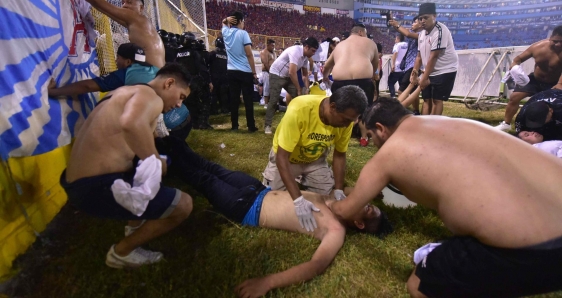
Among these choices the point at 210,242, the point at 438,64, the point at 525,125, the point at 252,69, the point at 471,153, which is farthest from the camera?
the point at 252,69

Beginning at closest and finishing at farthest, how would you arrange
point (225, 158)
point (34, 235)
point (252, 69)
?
point (34, 235), point (225, 158), point (252, 69)

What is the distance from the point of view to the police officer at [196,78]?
538 cm

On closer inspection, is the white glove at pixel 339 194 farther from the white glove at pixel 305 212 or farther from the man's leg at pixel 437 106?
the man's leg at pixel 437 106

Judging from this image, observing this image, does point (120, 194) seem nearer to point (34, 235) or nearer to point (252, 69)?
point (34, 235)

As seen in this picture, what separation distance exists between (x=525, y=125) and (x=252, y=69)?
422cm

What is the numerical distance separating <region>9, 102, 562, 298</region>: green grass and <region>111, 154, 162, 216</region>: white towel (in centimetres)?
55

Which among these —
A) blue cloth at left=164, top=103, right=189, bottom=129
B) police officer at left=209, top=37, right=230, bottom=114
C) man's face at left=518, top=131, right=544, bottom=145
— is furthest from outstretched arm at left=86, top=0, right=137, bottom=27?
man's face at left=518, top=131, right=544, bottom=145

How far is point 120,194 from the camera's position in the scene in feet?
4.99

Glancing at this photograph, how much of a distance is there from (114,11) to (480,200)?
10.8ft

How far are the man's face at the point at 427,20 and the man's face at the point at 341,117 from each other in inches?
129

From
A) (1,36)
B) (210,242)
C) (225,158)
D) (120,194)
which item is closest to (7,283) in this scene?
(120,194)

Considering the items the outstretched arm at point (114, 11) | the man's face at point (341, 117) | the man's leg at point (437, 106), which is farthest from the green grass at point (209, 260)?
the man's leg at point (437, 106)

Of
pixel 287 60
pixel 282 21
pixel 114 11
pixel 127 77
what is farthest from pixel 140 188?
pixel 282 21

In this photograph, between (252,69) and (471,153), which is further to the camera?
(252,69)
